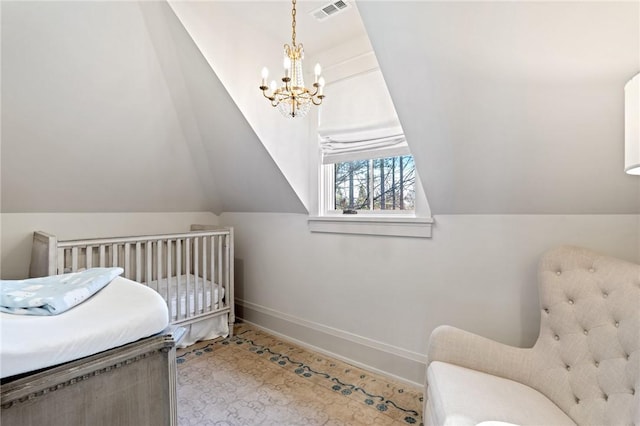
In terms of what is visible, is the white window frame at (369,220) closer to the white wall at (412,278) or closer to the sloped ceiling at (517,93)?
the white wall at (412,278)

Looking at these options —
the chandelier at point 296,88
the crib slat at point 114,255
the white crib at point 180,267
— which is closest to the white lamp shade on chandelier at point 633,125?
the chandelier at point 296,88

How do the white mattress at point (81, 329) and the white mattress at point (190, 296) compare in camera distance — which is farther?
the white mattress at point (190, 296)

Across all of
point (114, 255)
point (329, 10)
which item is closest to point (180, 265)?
point (114, 255)

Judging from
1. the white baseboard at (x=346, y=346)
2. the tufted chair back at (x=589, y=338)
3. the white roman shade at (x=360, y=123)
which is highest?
the white roman shade at (x=360, y=123)

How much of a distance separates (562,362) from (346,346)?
57.1 inches

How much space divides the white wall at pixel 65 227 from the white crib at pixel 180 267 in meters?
0.14

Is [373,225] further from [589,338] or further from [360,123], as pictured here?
[589,338]

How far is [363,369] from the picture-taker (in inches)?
92.0

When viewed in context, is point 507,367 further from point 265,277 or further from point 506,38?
point 265,277

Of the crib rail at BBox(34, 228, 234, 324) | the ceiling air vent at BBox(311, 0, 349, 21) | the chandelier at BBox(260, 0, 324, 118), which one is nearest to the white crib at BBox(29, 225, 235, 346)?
the crib rail at BBox(34, 228, 234, 324)

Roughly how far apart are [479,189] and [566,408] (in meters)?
1.08

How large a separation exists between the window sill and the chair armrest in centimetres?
71

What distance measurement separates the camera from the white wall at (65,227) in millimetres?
2541

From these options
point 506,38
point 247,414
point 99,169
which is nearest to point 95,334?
point 247,414
